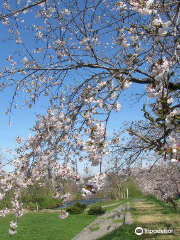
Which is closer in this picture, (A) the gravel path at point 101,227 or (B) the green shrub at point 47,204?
(A) the gravel path at point 101,227

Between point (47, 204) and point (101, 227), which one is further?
point (47, 204)

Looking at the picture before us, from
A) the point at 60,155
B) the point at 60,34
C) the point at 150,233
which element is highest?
the point at 60,34

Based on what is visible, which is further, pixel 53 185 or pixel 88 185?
pixel 53 185

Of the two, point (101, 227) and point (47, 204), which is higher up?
point (101, 227)

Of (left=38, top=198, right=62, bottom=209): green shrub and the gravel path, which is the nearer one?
the gravel path

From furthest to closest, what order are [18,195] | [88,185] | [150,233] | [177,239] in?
1. [150,233]
2. [177,239]
3. [18,195]
4. [88,185]

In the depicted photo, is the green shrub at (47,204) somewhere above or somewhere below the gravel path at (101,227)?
below

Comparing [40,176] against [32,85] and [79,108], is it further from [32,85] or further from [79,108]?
[32,85]

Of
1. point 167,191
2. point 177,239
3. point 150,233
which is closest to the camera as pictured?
point 177,239

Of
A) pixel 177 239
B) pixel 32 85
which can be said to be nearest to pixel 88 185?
pixel 32 85

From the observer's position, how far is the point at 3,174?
157 inches

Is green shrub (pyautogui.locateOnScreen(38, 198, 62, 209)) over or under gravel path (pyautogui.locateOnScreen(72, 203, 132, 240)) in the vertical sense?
under

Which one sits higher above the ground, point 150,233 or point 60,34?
point 60,34

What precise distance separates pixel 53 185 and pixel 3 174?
0.78 m
